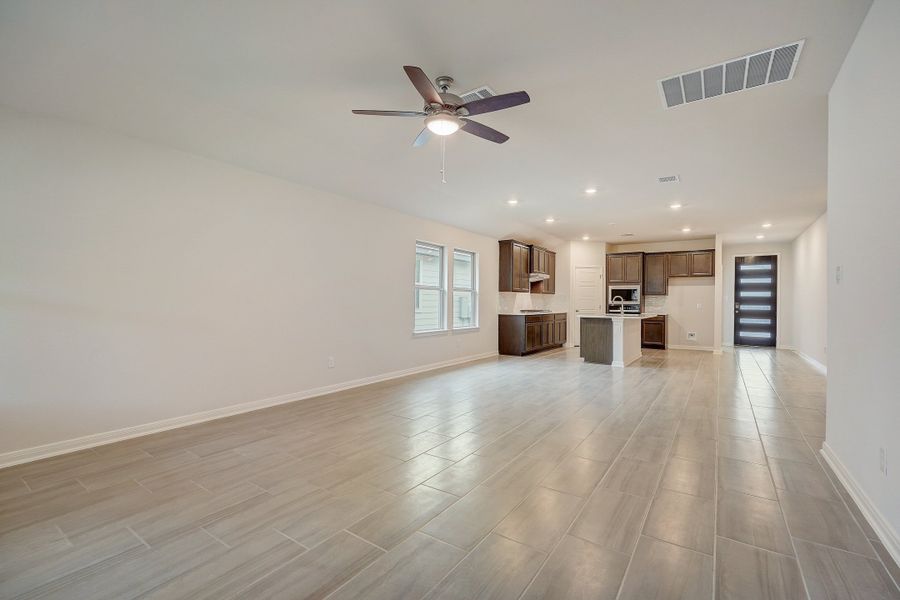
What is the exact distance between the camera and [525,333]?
326 inches

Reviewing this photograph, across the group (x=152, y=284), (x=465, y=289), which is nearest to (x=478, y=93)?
(x=152, y=284)

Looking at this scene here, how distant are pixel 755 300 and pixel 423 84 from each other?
11236mm

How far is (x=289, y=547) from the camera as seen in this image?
6.08 feet

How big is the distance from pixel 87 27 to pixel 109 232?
1676mm

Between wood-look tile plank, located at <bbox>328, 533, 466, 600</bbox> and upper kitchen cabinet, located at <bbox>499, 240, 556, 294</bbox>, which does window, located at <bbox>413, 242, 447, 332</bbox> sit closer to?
upper kitchen cabinet, located at <bbox>499, 240, 556, 294</bbox>

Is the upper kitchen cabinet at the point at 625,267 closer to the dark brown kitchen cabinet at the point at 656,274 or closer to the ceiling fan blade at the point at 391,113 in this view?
the dark brown kitchen cabinet at the point at 656,274

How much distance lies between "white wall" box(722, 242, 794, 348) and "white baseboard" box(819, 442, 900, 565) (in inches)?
345

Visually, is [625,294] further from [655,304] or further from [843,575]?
[843,575]

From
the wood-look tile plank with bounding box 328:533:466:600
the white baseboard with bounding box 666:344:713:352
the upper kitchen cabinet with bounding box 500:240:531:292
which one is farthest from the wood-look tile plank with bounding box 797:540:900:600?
the white baseboard with bounding box 666:344:713:352

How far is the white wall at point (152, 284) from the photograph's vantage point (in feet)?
9.52

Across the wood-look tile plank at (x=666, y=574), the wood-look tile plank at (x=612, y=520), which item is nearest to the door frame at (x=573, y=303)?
the wood-look tile plank at (x=612, y=520)

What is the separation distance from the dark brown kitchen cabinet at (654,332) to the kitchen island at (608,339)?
255cm

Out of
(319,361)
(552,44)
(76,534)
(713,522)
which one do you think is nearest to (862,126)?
(552,44)

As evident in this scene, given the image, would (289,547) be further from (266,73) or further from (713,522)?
(266,73)
